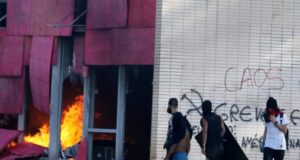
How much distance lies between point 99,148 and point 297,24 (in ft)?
16.5

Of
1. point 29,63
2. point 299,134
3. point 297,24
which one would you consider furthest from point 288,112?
point 29,63

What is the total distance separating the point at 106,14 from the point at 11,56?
2.81 metres

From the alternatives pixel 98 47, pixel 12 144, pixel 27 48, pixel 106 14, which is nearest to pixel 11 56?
pixel 27 48

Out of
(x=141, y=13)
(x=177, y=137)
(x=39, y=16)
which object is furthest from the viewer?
(x=39, y=16)

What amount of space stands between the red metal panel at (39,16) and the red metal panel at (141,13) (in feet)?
5.72

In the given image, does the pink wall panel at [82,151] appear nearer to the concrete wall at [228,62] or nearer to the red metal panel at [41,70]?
the red metal panel at [41,70]

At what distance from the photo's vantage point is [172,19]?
13.1m

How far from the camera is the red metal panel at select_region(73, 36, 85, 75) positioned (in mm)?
14789

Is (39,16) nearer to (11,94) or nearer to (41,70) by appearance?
(41,70)

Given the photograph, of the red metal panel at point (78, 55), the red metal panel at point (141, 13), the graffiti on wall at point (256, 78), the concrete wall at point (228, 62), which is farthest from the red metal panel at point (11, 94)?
the graffiti on wall at point (256, 78)

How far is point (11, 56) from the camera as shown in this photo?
51.0 feet

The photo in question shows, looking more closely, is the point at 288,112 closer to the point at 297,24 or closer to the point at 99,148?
the point at 297,24

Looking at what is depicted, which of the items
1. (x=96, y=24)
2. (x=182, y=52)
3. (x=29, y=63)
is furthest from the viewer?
(x=29, y=63)

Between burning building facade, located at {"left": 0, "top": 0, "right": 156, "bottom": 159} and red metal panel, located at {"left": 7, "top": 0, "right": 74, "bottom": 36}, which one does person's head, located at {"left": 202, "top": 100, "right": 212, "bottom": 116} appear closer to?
burning building facade, located at {"left": 0, "top": 0, "right": 156, "bottom": 159}
